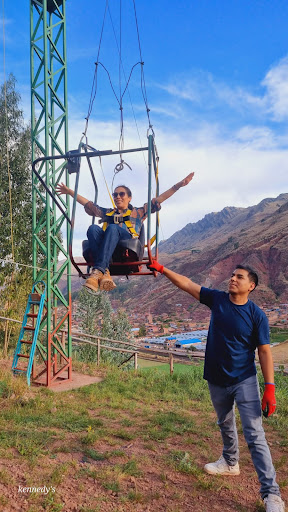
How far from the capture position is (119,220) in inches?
184

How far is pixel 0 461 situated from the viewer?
159 inches

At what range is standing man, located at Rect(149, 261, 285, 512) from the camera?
10.8 ft

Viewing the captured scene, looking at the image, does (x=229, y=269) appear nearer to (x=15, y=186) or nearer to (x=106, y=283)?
(x=15, y=186)

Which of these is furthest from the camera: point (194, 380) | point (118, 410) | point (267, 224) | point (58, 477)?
point (267, 224)

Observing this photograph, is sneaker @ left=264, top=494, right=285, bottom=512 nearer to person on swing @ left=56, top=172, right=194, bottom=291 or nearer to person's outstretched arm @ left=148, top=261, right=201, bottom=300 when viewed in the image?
person's outstretched arm @ left=148, top=261, right=201, bottom=300

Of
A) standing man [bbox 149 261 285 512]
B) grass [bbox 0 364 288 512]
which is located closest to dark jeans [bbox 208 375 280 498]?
standing man [bbox 149 261 285 512]

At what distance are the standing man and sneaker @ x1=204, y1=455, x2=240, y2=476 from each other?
0.66 meters

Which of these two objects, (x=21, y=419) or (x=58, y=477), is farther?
(x=21, y=419)

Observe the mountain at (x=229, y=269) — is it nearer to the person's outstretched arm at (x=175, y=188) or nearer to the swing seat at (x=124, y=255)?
the person's outstretched arm at (x=175, y=188)

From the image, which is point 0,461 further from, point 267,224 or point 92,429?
point 267,224

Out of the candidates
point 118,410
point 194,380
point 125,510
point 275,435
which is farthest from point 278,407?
point 125,510

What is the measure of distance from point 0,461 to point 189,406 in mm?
3734

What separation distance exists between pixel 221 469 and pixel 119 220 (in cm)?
302

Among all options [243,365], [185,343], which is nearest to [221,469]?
[243,365]
